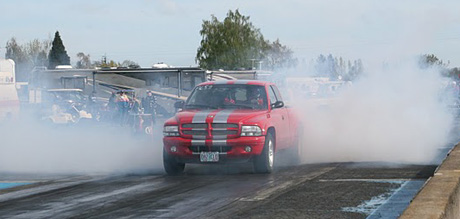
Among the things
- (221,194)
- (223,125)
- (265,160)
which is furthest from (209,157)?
(221,194)

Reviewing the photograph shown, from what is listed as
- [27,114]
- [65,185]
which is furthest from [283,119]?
[27,114]

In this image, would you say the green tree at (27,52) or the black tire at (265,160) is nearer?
the black tire at (265,160)

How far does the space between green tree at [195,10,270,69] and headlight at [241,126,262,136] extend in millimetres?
78161

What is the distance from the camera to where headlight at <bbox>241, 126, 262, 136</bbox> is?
13031 millimetres

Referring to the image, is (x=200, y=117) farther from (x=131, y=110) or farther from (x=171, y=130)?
(x=131, y=110)

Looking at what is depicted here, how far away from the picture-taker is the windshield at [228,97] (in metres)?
14.1

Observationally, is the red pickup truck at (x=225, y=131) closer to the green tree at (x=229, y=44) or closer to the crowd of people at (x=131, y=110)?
the crowd of people at (x=131, y=110)

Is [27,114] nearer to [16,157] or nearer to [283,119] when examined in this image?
[16,157]

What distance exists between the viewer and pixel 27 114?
3250cm

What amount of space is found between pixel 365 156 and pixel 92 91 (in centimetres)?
1742

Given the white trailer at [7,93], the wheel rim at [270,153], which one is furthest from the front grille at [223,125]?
the white trailer at [7,93]

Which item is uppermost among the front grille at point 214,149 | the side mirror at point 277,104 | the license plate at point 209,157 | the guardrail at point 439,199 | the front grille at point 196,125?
the side mirror at point 277,104

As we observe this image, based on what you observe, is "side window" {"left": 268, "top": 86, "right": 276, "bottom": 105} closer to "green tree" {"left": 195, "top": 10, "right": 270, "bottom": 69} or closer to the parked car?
the parked car

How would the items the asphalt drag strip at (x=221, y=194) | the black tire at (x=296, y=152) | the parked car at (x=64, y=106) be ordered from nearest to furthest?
1. the asphalt drag strip at (x=221, y=194)
2. the black tire at (x=296, y=152)
3. the parked car at (x=64, y=106)
